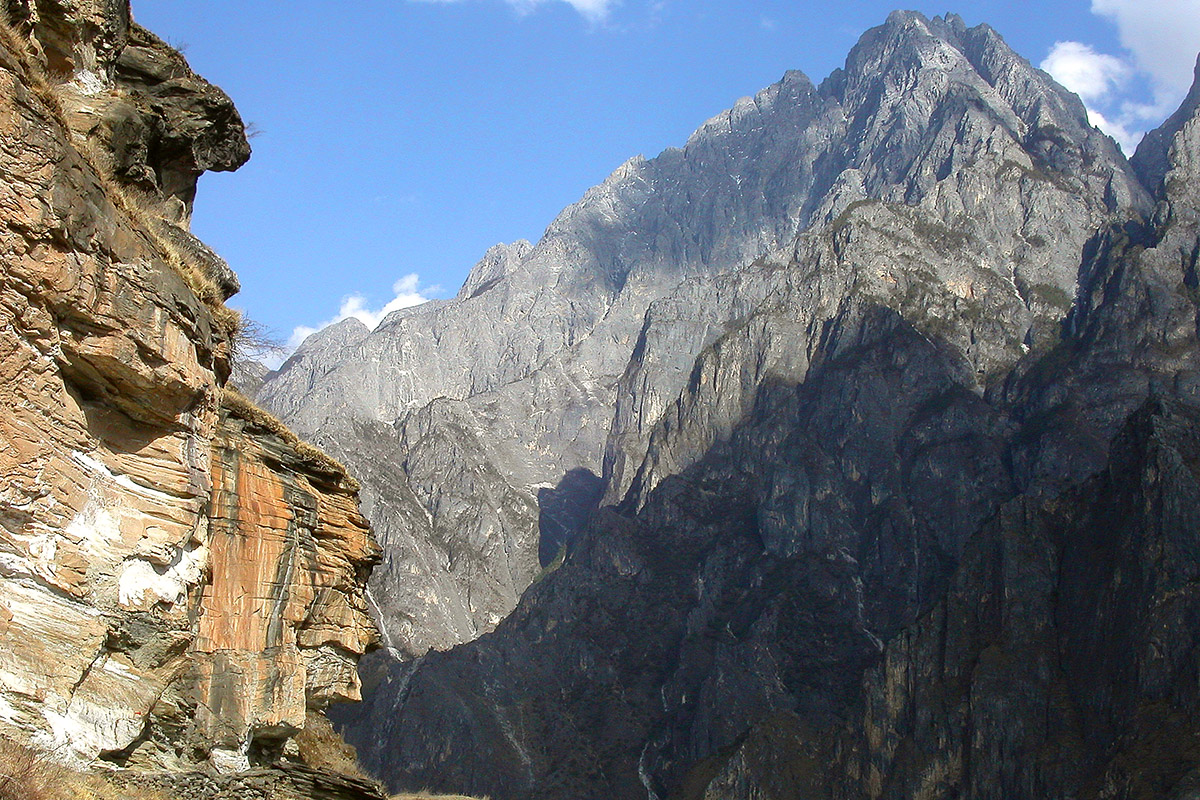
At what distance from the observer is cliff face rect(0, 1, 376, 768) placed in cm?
1342

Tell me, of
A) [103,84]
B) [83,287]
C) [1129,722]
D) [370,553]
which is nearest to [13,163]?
[83,287]

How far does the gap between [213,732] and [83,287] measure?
8.05 meters

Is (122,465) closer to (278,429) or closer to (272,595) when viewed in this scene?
(278,429)

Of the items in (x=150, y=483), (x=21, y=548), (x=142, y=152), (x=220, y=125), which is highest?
(x=220, y=125)

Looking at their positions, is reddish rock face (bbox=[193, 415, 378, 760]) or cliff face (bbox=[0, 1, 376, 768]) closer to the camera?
cliff face (bbox=[0, 1, 376, 768])

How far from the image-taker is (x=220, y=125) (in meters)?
24.2

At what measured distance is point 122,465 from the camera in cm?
1525

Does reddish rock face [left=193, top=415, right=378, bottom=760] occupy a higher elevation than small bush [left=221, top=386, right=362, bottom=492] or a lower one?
lower

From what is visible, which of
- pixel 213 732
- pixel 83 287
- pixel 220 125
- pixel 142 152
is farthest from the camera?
pixel 220 125

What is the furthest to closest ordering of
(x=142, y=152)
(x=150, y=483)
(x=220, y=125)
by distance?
(x=220, y=125) → (x=142, y=152) → (x=150, y=483)

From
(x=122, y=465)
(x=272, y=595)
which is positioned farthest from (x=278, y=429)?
(x=122, y=465)

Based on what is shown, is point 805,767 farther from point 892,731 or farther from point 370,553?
point 370,553

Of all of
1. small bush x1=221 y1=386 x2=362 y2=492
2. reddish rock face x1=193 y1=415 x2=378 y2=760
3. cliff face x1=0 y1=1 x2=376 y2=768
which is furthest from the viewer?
small bush x1=221 y1=386 x2=362 y2=492

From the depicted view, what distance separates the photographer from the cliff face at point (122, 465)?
44.0ft
